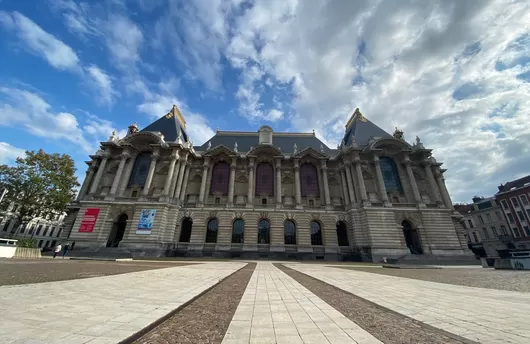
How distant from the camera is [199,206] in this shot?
1188 inches

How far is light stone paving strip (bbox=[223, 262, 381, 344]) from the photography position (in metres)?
3.04

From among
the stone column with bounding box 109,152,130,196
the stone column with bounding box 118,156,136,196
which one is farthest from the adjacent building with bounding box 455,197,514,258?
the stone column with bounding box 109,152,130,196

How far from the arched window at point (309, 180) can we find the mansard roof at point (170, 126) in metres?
22.7

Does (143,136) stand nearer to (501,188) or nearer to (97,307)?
(97,307)

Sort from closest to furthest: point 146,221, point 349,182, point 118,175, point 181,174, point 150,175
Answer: point 146,221 → point 150,175 → point 118,175 → point 349,182 → point 181,174

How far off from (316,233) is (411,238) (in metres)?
13.6

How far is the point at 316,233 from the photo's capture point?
2961 centimetres

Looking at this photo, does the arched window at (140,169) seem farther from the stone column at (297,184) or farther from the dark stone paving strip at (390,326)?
the dark stone paving strip at (390,326)

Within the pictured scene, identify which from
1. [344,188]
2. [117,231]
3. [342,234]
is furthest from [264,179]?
[117,231]

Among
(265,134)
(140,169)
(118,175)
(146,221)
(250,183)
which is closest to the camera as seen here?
(146,221)

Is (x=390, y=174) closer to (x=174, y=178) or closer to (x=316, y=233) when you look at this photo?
(x=316, y=233)

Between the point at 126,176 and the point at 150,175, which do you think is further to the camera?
the point at 126,176

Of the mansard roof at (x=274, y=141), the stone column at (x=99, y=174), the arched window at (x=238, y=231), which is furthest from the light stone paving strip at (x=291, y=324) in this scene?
the stone column at (x=99, y=174)

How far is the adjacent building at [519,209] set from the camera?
39094 mm
